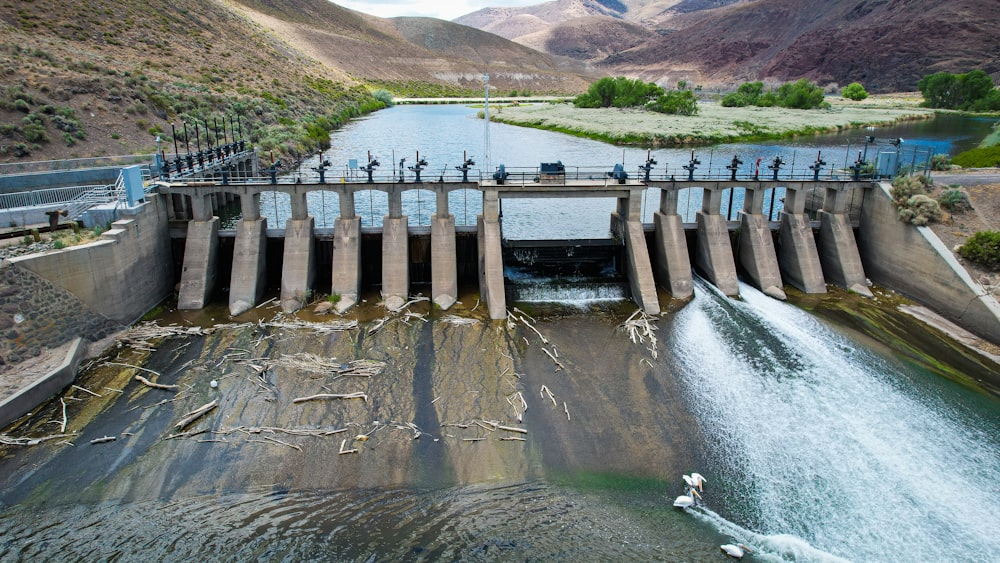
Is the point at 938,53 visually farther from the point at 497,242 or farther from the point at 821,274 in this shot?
the point at 497,242

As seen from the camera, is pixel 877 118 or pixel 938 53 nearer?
pixel 877 118

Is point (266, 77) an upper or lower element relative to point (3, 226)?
upper

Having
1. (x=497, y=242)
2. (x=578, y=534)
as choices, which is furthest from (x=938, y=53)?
(x=578, y=534)

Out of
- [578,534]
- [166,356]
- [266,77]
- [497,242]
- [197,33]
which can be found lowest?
[578,534]

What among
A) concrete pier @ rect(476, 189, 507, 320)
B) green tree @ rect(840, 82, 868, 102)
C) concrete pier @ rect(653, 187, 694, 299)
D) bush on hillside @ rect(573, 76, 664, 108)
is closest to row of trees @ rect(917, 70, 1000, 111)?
green tree @ rect(840, 82, 868, 102)

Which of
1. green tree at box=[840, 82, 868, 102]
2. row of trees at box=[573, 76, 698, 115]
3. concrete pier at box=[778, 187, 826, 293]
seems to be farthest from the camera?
green tree at box=[840, 82, 868, 102]

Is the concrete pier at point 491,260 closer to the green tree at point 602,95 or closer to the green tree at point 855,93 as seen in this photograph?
the green tree at point 602,95

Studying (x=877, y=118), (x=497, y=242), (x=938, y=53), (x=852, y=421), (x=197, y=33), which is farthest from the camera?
(x=938, y=53)

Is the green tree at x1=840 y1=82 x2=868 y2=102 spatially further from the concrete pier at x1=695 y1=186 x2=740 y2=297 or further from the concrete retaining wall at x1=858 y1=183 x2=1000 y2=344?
the concrete pier at x1=695 y1=186 x2=740 y2=297
